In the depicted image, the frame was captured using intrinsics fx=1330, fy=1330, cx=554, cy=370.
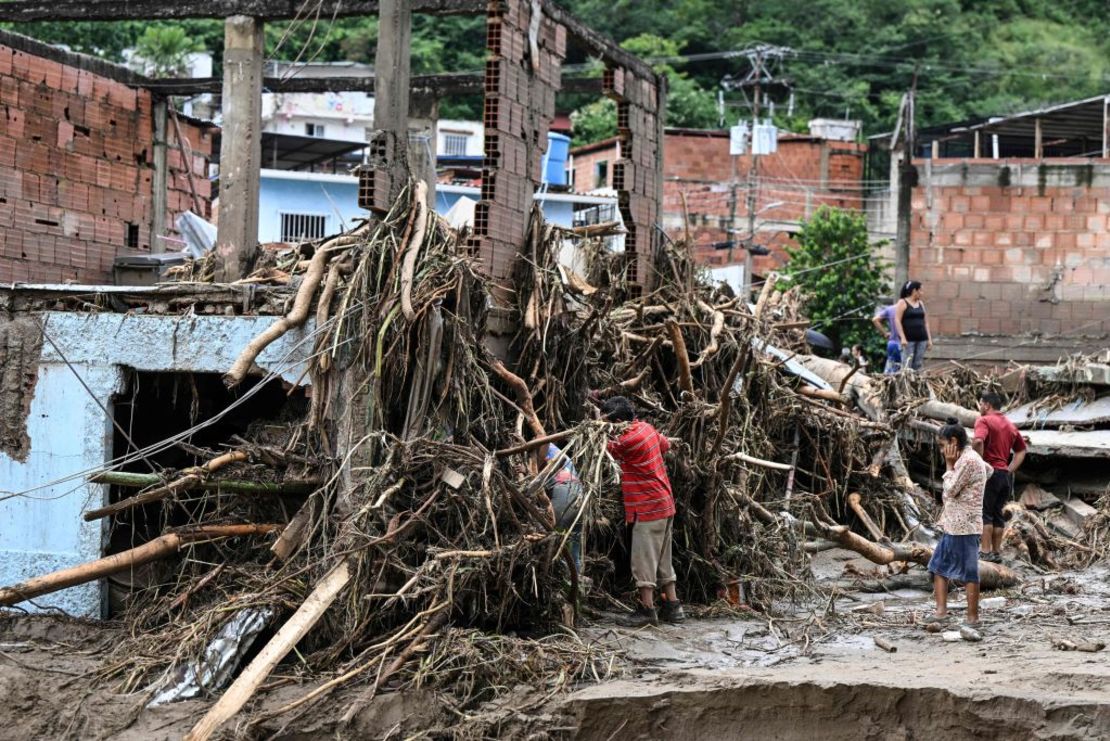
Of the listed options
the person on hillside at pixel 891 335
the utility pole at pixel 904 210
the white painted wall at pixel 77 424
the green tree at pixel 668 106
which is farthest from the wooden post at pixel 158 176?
the green tree at pixel 668 106

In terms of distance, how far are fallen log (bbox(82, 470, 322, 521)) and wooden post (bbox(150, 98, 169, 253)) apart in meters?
8.14

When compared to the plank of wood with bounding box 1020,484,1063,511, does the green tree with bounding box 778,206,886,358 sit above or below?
above

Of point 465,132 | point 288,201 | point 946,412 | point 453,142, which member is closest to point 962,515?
point 946,412

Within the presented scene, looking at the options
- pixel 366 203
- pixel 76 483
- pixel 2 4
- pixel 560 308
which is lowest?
pixel 76 483

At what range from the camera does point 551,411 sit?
10336 millimetres

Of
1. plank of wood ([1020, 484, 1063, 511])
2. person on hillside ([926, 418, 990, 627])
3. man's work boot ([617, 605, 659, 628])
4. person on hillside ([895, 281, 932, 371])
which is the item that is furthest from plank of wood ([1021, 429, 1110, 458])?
man's work boot ([617, 605, 659, 628])

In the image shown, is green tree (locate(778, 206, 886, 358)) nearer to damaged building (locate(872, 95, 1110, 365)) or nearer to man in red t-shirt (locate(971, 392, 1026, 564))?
damaged building (locate(872, 95, 1110, 365))

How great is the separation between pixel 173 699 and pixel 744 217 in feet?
90.8

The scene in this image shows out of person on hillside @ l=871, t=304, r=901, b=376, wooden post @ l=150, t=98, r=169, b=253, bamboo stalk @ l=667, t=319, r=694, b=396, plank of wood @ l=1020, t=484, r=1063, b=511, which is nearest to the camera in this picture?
bamboo stalk @ l=667, t=319, r=694, b=396

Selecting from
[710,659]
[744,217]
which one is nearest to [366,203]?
[710,659]

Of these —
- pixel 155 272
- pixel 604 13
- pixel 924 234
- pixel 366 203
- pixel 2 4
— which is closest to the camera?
pixel 366 203

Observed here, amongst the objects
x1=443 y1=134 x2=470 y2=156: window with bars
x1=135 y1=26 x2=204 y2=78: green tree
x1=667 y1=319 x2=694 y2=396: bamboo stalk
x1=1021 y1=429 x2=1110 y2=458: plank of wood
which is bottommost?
x1=1021 y1=429 x2=1110 y2=458: plank of wood

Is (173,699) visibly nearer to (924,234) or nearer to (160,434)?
(160,434)

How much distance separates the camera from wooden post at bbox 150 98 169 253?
653 inches
